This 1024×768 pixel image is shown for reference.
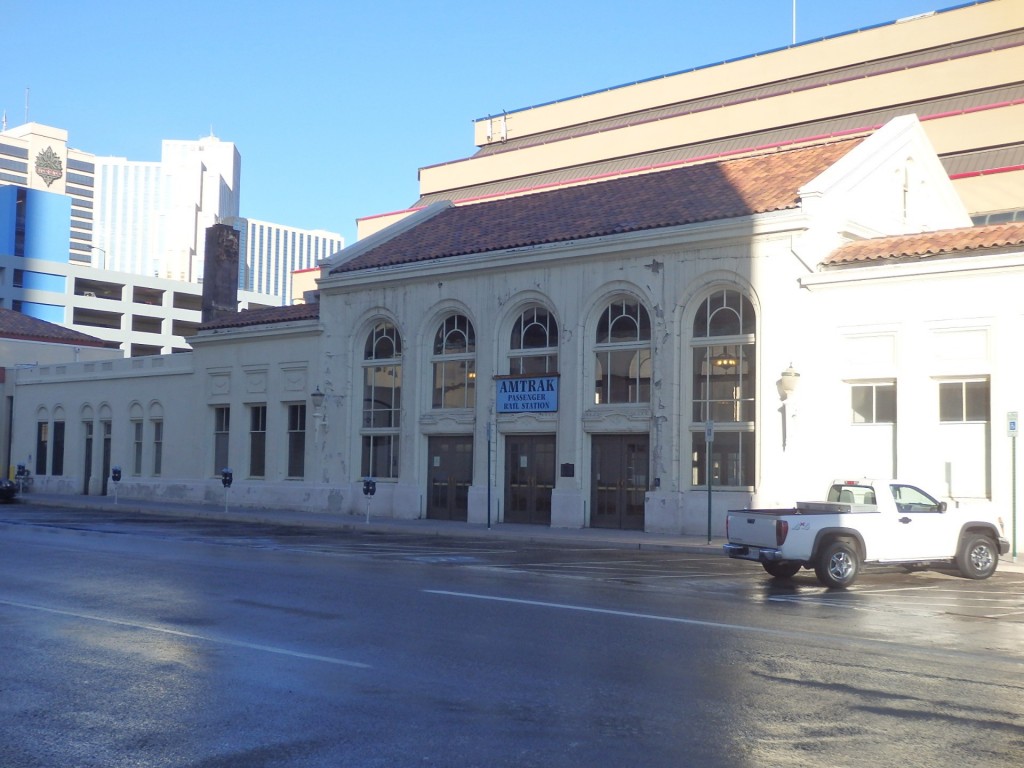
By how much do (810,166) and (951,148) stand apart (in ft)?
69.9

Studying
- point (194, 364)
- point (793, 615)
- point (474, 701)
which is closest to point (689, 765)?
point (474, 701)

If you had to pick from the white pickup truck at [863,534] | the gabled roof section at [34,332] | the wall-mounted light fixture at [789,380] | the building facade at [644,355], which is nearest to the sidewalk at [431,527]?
the building facade at [644,355]

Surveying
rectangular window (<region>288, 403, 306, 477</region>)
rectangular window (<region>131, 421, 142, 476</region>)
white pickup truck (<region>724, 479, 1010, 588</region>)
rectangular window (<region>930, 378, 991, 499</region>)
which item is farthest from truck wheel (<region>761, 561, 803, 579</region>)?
rectangular window (<region>131, 421, 142, 476</region>)

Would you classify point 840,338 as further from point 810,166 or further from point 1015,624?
point 1015,624

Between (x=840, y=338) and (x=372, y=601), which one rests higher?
(x=840, y=338)

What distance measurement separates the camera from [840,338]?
2567cm

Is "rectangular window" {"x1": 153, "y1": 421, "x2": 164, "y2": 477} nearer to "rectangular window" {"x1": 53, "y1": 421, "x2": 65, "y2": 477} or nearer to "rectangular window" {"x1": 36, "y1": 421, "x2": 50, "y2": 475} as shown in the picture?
"rectangular window" {"x1": 53, "y1": 421, "x2": 65, "y2": 477}

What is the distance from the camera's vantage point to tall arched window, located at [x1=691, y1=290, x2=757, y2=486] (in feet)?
88.7

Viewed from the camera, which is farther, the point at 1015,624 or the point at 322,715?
the point at 1015,624

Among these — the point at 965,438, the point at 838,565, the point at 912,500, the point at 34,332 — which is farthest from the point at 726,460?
the point at 34,332

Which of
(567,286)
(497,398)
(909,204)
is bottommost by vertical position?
(497,398)

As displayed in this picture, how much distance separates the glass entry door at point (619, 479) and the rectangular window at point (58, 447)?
27.7 m

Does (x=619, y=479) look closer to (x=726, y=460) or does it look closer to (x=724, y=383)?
(x=726, y=460)

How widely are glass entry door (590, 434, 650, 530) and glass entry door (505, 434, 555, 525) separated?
147cm
